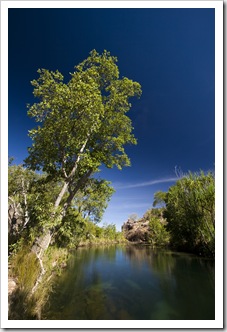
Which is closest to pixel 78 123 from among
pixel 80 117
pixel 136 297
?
pixel 80 117

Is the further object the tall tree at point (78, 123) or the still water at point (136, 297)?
the tall tree at point (78, 123)

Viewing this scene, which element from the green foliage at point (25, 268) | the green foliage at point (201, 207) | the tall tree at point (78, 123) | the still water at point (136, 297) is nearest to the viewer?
the green foliage at point (25, 268)

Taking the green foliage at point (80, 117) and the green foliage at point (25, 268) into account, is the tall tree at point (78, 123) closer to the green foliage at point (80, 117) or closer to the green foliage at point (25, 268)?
the green foliage at point (80, 117)

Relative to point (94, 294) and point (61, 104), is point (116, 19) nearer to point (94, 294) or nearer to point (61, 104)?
point (61, 104)

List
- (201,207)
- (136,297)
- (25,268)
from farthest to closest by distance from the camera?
1. (201,207)
2. (136,297)
3. (25,268)

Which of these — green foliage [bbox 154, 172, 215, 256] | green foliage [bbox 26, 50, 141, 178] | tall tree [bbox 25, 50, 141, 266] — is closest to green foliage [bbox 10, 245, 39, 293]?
tall tree [bbox 25, 50, 141, 266]

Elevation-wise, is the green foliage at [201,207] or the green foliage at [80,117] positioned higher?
the green foliage at [80,117]

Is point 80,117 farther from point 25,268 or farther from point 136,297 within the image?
point 136,297

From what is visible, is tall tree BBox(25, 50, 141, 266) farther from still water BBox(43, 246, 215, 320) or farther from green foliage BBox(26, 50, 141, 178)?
still water BBox(43, 246, 215, 320)

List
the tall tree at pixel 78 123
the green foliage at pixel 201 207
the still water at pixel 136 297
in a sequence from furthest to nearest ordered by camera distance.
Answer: the green foliage at pixel 201 207 → the tall tree at pixel 78 123 → the still water at pixel 136 297

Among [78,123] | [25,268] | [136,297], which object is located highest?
[78,123]

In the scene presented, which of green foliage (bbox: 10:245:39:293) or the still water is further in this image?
the still water

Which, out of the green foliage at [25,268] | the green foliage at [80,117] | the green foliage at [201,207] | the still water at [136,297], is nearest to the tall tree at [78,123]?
the green foliage at [80,117]
